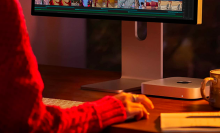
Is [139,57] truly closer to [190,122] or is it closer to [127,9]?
[127,9]

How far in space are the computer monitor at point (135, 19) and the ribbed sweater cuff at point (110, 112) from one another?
0.31 m

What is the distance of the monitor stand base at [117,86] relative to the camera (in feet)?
3.60

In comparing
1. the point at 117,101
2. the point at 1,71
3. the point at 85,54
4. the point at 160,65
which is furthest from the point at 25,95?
the point at 85,54

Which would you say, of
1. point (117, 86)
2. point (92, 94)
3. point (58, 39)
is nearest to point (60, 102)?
point (92, 94)

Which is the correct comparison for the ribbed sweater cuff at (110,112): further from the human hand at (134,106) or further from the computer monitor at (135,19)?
the computer monitor at (135,19)

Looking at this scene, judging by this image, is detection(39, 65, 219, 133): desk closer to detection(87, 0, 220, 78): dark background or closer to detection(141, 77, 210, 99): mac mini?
detection(141, 77, 210, 99): mac mini

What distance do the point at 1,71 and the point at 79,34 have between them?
1.00m

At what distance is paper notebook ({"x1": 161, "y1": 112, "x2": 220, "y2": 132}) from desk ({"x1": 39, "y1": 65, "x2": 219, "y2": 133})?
2 cm

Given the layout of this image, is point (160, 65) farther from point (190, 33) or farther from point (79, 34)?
point (79, 34)

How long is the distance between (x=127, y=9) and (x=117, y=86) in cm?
25

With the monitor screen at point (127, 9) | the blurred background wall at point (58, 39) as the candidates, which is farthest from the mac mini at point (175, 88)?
the blurred background wall at point (58, 39)

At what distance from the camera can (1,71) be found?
2.12 feet

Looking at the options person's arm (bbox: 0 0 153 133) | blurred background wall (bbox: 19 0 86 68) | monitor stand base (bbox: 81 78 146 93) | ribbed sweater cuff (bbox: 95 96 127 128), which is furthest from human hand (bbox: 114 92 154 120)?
blurred background wall (bbox: 19 0 86 68)

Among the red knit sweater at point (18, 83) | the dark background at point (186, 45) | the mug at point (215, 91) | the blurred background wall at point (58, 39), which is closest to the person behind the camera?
the red knit sweater at point (18, 83)
